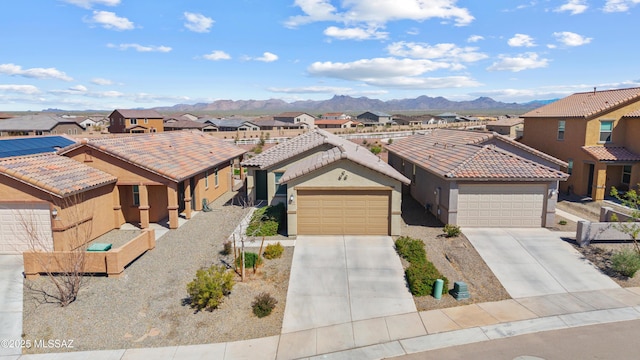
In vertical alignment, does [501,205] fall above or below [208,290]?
above

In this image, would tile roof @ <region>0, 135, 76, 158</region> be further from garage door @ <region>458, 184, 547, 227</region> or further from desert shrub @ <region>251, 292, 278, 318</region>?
garage door @ <region>458, 184, 547, 227</region>

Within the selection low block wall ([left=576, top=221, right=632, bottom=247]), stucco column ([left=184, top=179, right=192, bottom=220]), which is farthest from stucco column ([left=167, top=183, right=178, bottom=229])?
low block wall ([left=576, top=221, right=632, bottom=247])

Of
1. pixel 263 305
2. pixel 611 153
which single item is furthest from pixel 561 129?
pixel 263 305

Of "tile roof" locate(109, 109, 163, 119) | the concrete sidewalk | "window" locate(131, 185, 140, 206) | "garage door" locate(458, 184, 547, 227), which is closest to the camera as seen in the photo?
the concrete sidewalk

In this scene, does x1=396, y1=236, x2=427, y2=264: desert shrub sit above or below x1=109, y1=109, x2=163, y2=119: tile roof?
below

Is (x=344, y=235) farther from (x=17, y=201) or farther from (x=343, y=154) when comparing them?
(x=17, y=201)

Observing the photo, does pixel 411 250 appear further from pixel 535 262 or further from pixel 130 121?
pixel 130 121
